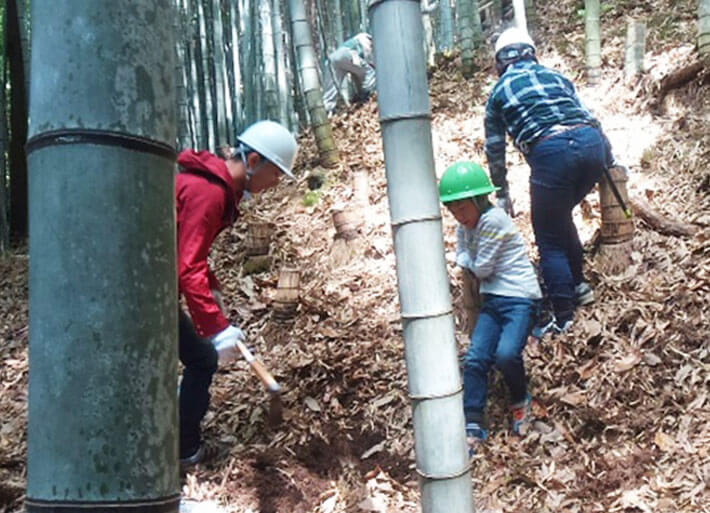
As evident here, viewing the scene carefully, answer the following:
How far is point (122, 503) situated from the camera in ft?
2.36

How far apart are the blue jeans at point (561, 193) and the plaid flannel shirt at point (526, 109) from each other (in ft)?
0.30

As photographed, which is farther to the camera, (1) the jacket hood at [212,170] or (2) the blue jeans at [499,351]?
(2) the blue jeans at [499,351]

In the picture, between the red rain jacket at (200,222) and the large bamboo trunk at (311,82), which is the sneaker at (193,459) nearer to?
the red rain jacket at (200,222)

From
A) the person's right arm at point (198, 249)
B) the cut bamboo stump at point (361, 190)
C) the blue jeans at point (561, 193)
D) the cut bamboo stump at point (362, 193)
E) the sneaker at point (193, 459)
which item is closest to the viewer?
the person's right arm at point (198, 249)

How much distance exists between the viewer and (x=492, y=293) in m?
3.33

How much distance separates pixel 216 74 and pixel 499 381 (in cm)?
452

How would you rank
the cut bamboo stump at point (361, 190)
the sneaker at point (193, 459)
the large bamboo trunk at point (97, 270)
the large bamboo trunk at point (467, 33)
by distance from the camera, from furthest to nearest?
1. the large bamboo trunk at point (467, 33)
2. the cut bamboo stump at point (361, 190)
3. the sneaker at point (193, 459)
4. the large bamboo trunk at point (97, 270)

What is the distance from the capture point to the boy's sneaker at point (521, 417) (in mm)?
3236

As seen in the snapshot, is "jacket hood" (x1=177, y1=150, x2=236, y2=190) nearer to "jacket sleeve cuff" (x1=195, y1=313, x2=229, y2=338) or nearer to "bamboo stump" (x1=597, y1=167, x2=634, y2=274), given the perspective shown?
"jacket sleeve cuff" (x1=195, y1=313, x2=229, y2=338)

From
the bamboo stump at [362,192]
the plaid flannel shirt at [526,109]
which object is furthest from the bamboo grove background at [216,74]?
the plaid flannel shirt at [526,109]

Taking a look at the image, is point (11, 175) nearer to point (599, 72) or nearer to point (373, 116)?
point (373, 116)

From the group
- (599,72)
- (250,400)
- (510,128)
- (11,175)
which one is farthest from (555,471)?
(11,175)

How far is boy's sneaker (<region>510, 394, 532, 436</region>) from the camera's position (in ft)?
10.6

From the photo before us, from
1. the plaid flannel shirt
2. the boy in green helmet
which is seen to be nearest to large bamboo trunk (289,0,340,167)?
the plaid flannel shirt
